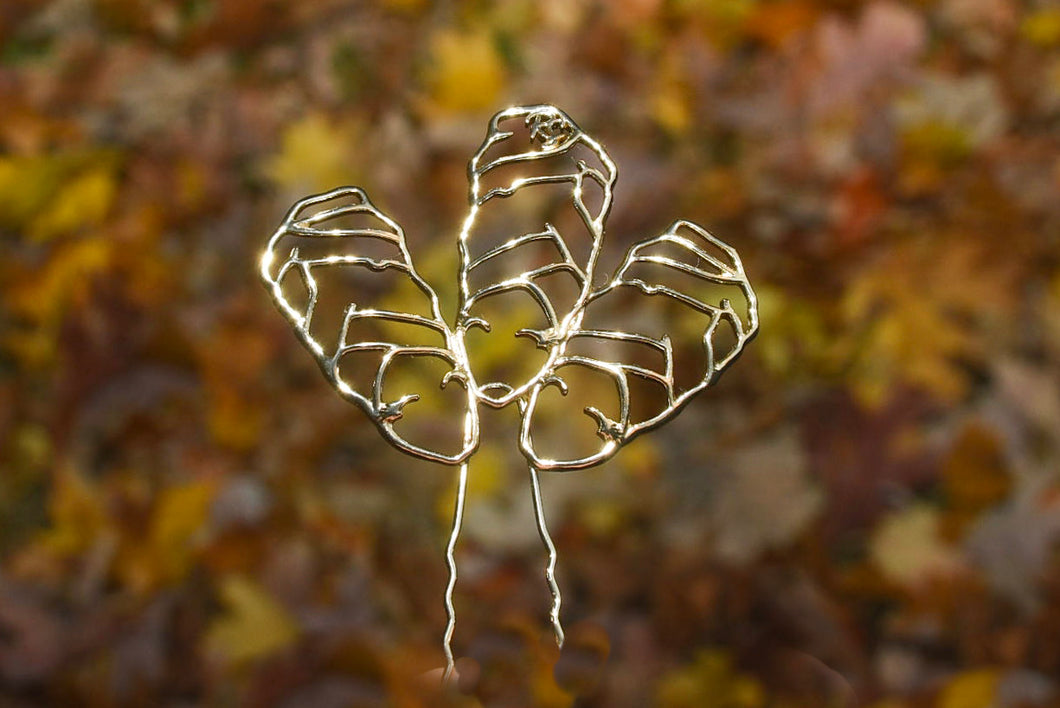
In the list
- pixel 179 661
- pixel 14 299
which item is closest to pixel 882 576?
pixel 179 661

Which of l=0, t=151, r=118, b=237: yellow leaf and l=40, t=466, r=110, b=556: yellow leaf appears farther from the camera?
l=0, t=151, r=118, b=237: yellow leaf

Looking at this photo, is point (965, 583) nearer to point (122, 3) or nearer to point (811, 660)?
point (811, 660)

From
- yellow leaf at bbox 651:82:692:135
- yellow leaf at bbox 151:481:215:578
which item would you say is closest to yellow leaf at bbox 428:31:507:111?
yellow leaf at bbox 651:82:692:135

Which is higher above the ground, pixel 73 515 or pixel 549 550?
pixel 549 550

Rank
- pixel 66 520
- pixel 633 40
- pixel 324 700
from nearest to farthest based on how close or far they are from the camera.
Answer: pixel 324 700
pixel 66 520
pixel 633 40

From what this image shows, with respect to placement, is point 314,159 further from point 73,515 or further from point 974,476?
point 974,476

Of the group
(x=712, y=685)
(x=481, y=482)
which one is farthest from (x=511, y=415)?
(x=712, y=685)

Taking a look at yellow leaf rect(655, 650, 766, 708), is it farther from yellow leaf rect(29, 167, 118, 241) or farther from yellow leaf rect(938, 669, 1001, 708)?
yellow leaf rect(29, 167, 118, 241)

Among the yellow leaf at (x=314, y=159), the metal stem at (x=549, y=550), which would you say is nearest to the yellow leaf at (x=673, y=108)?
the yellow leaf at (x=314, y=159)
